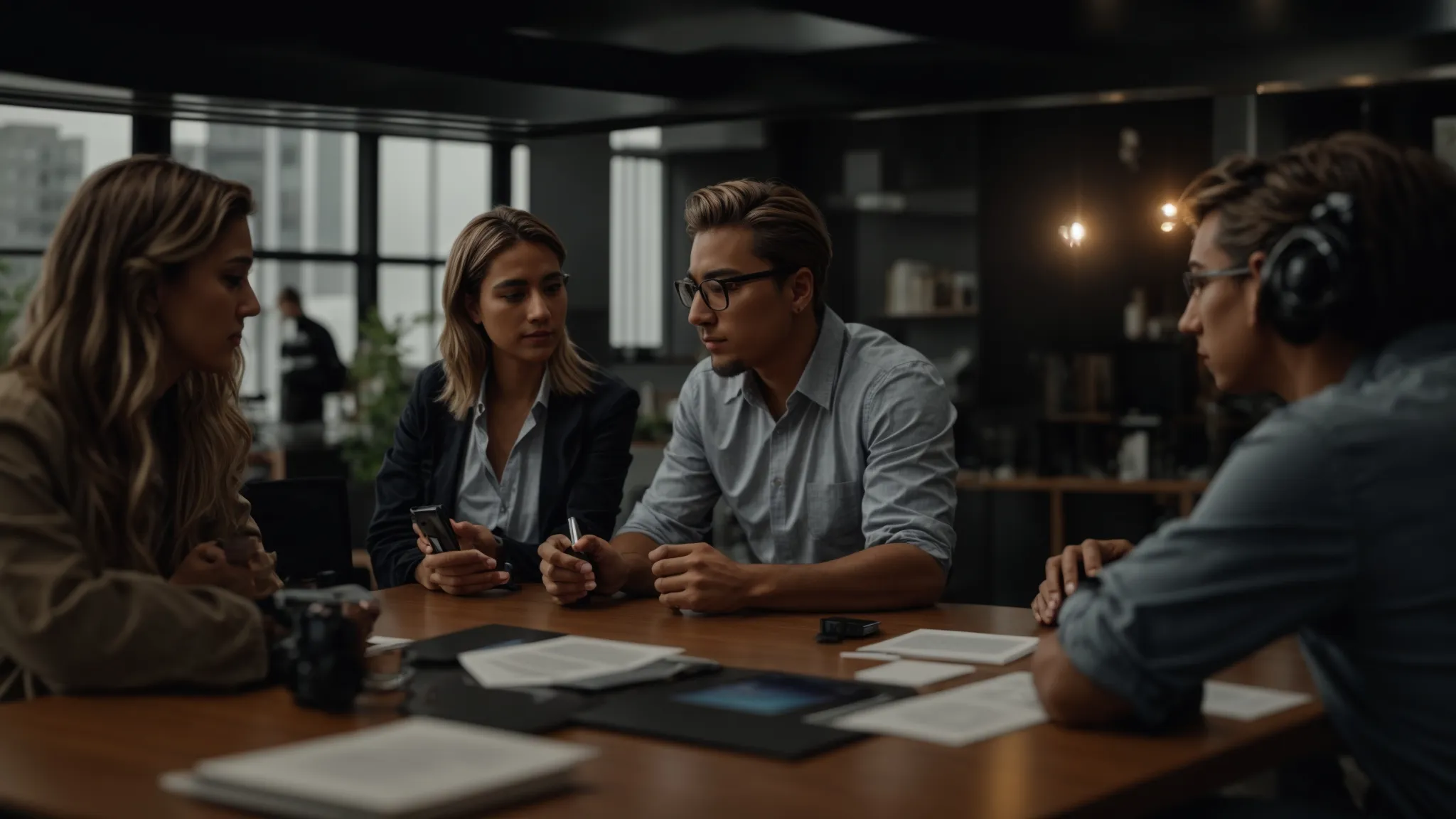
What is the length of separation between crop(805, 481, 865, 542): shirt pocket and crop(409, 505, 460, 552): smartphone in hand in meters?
0.73

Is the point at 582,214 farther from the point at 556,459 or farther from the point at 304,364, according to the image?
the point at 556,459

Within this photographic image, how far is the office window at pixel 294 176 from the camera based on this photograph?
12.0 m

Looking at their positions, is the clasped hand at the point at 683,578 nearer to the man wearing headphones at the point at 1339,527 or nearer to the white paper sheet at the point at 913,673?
the white paper sheet at the point at 913,673

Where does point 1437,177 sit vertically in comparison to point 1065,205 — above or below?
below

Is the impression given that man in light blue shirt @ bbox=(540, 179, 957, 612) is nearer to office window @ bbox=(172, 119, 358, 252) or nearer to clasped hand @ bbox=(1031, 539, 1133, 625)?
clasped hand @ bbox=(1031, 539, 1133, 625)

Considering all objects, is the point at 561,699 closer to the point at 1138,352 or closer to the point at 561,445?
the point at 561,445

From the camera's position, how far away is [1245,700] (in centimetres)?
186

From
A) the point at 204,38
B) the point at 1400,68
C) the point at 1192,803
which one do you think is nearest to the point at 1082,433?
the point at 1400,68

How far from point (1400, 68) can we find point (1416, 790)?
445cm

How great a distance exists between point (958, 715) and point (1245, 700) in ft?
1.31

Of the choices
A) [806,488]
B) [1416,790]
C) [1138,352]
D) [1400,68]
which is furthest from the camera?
[1138,352]

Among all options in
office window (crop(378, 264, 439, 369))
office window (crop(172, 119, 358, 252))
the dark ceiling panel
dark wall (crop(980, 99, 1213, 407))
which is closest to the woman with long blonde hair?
the dark ceiling panel

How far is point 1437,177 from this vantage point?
64.7 inches

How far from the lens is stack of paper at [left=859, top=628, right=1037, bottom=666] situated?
2111 mm
